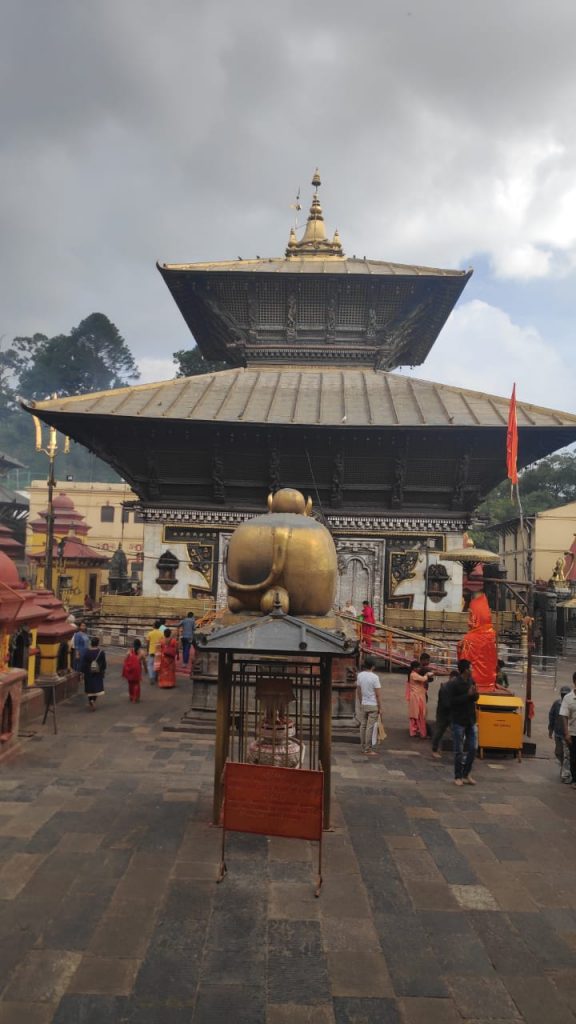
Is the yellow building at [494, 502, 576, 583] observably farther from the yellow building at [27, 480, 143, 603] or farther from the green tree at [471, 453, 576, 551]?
the yellow building at [27, 480, 143, 603]

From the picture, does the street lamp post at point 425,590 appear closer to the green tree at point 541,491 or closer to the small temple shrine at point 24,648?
the small temple shrine at point 24,648

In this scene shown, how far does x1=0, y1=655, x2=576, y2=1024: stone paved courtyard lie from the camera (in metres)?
3.59

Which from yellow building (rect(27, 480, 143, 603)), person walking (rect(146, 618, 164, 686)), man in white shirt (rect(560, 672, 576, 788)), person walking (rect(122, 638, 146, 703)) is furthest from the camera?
yellow building (rect(27, 480, 143, 603))

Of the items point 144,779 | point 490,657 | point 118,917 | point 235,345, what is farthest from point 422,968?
point 235,345

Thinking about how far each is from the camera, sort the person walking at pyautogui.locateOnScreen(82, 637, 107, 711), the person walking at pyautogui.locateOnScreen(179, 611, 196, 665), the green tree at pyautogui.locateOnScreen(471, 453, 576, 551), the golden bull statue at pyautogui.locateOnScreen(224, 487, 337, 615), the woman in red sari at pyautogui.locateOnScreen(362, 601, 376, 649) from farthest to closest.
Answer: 1. the green tree at pyautogui.locateOnScreen(471, 453, 576, 551)
2. the woman in red sari at pyautogui.locateOnScreen(362, 601, 376, 649)
3. the person walking at pyautogui.locateOnScreen(179, 611, 196, 665)
4. the person walking at pyautogui.locateOnScreen(82, 637, 107, 711)
5. the golden bull statue at pyautogui.locateOnScreen(224, 487, 337, 615)

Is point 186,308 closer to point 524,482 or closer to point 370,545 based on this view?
point 370,545

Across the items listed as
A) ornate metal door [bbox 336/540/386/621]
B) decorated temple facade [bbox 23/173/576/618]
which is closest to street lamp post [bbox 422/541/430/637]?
decorated temple facade [bbox 23/173/576/618]

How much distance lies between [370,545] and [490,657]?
8.55 metres

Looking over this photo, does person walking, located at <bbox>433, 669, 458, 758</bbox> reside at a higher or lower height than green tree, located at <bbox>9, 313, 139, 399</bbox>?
lower

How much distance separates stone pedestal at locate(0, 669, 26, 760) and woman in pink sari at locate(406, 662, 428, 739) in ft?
18.5

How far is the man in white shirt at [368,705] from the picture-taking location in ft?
28.0

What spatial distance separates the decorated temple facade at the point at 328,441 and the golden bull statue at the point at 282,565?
31.1 feet

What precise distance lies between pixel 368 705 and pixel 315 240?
19.6 meters

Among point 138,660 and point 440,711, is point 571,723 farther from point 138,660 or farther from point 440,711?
point 138,660
